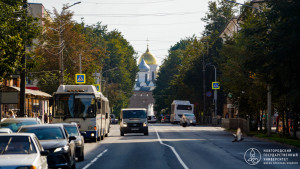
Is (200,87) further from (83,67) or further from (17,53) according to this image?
(17,53)

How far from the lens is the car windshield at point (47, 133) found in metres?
18.0

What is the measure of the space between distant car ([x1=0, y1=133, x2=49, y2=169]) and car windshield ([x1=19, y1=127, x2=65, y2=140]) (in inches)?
169

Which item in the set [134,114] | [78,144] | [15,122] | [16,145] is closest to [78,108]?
[15,122]

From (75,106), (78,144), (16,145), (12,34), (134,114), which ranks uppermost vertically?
(12,34)

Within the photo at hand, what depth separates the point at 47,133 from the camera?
18078 mm

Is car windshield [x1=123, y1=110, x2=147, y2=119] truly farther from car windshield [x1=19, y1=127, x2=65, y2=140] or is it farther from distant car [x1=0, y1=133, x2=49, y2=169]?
distant car [x1=0, y1=133, x2=49, y2=169]

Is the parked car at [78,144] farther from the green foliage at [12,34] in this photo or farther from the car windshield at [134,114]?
the car windshield at [134,114]

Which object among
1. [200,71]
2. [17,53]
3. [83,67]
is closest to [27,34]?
[17,53]

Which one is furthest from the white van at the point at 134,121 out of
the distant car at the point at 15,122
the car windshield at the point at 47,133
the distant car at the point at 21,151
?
the distant car at the point at 21,151

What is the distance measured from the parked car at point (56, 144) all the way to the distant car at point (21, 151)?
3.20 metres

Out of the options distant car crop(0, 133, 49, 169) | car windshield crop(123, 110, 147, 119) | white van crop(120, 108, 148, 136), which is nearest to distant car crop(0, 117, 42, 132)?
distant car crop(0, 133, 49, 169)

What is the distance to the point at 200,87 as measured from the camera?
87.2 m

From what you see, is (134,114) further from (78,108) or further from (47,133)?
(47,133)

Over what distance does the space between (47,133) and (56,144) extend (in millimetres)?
1060
